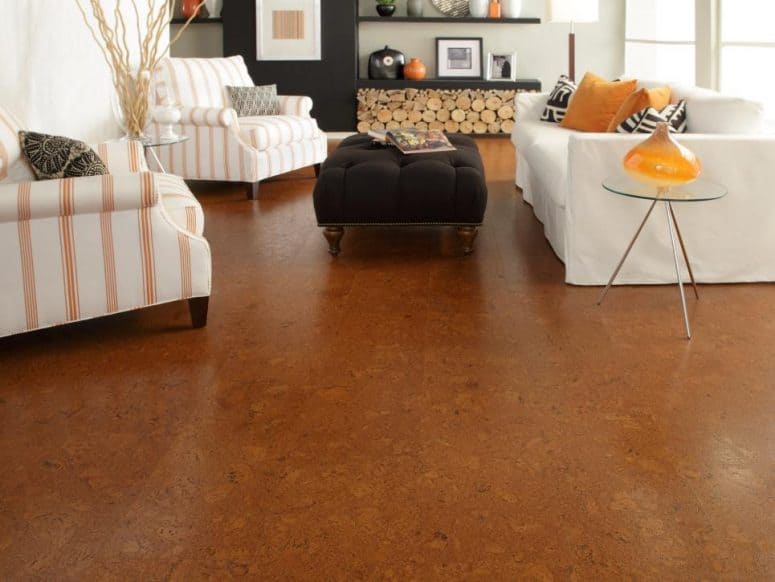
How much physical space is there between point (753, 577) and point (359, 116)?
25.4ft

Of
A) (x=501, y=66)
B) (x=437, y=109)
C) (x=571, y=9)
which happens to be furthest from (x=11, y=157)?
(x=501, y=66)

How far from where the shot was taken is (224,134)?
20.8 feet


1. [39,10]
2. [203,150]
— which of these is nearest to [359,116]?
[203,150]

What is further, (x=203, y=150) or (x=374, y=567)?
(x=203, y=150)

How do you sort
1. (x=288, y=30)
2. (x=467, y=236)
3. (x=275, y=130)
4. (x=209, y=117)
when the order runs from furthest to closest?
(x=288, y=30) → (x=275, y=130) → (x=209, y=117) → (x=467, y=236)

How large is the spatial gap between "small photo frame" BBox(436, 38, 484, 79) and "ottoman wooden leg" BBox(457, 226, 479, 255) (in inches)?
203

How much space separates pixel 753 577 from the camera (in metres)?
1.94

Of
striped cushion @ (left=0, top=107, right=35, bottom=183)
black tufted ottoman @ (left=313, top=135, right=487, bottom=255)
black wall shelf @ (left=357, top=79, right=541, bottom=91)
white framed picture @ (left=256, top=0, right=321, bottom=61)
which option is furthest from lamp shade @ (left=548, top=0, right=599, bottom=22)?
striped cushion @ (left=0, top=107, right=35, bottom=183)

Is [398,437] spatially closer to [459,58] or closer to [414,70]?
[414,70]

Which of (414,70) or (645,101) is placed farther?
(414,70)

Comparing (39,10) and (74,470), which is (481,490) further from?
(39,10)

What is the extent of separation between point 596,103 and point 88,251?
138 inches

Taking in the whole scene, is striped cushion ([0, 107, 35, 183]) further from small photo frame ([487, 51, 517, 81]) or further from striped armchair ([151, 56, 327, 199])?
small photo frame ([487, 51, 517, 81])

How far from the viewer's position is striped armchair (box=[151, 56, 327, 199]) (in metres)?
6.34
